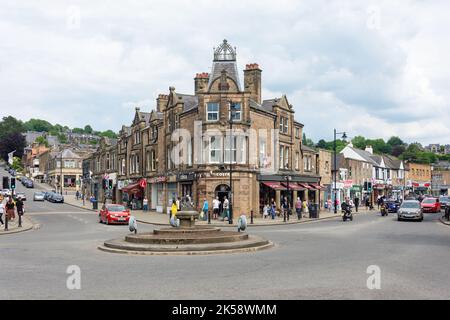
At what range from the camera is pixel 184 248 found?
60.0 ft

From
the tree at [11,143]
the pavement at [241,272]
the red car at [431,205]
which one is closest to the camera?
the pavement at [241,272]

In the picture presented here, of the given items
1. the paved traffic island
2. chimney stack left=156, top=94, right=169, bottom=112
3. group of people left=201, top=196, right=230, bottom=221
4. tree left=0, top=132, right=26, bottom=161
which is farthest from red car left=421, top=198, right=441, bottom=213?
tree left=0, top=132, right=26, bottom=161

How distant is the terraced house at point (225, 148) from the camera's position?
137ft

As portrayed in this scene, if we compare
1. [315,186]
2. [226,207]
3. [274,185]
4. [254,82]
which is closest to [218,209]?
[226,207]

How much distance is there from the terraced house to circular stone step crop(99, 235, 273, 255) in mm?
18245

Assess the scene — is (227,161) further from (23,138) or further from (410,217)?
(23,138)

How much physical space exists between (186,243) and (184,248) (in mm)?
1188

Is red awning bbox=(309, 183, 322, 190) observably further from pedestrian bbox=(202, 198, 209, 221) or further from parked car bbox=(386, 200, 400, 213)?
pedestrian bbox=(202, 198, 209, 221)

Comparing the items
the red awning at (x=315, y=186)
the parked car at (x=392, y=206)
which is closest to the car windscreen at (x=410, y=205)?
the parked car at (x=392, y=206)

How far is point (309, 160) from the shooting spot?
56250 mm

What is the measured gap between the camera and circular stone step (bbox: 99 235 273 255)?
18.2 meters

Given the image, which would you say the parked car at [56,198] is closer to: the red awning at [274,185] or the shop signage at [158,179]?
the shop signage at [158,179]

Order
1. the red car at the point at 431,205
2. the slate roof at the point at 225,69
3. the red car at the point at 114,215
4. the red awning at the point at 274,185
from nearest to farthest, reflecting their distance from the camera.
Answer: the red car at the point at 114,215
the slate roof at the point at 225,69
the red awning at the point at 274,185
the red car at the point at 431,205

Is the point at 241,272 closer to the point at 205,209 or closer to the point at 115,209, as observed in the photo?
the point at 115,209
